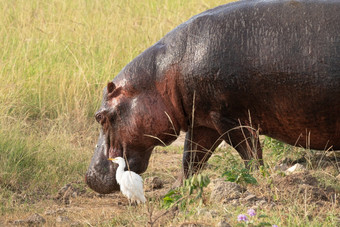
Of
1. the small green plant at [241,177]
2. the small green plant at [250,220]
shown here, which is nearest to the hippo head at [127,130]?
the small green plant at [241,177]

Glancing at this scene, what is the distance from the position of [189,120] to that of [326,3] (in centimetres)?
122

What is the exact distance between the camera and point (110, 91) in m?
5.02

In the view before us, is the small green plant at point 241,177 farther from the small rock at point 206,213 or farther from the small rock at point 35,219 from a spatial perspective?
the small rock at point 35,219

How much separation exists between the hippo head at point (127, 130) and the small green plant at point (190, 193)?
2.16 feet

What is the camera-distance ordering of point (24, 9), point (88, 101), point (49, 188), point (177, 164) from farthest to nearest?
point (24, 9) → point (88, 101) → point (177, 164) → point (49, 188)

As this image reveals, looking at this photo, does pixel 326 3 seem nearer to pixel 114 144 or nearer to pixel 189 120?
pixel 189 120

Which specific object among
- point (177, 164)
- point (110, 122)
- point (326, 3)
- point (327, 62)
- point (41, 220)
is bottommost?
point (177, 164)

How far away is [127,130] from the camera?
495cm

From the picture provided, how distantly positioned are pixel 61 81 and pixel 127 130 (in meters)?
2.55

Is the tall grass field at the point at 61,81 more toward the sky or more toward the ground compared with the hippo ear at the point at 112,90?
more toward the ground

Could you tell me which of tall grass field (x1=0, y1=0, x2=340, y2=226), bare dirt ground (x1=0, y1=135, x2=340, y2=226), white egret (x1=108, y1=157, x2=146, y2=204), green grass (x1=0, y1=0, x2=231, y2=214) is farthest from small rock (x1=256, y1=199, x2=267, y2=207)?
green grass (x1=0, y1=0, x2=231, y2=214)

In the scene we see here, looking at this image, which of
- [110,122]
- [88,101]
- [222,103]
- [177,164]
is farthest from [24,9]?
[222,103]

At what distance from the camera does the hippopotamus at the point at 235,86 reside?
4344mm

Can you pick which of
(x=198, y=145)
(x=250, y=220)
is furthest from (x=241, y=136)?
(x=250, y=220)
